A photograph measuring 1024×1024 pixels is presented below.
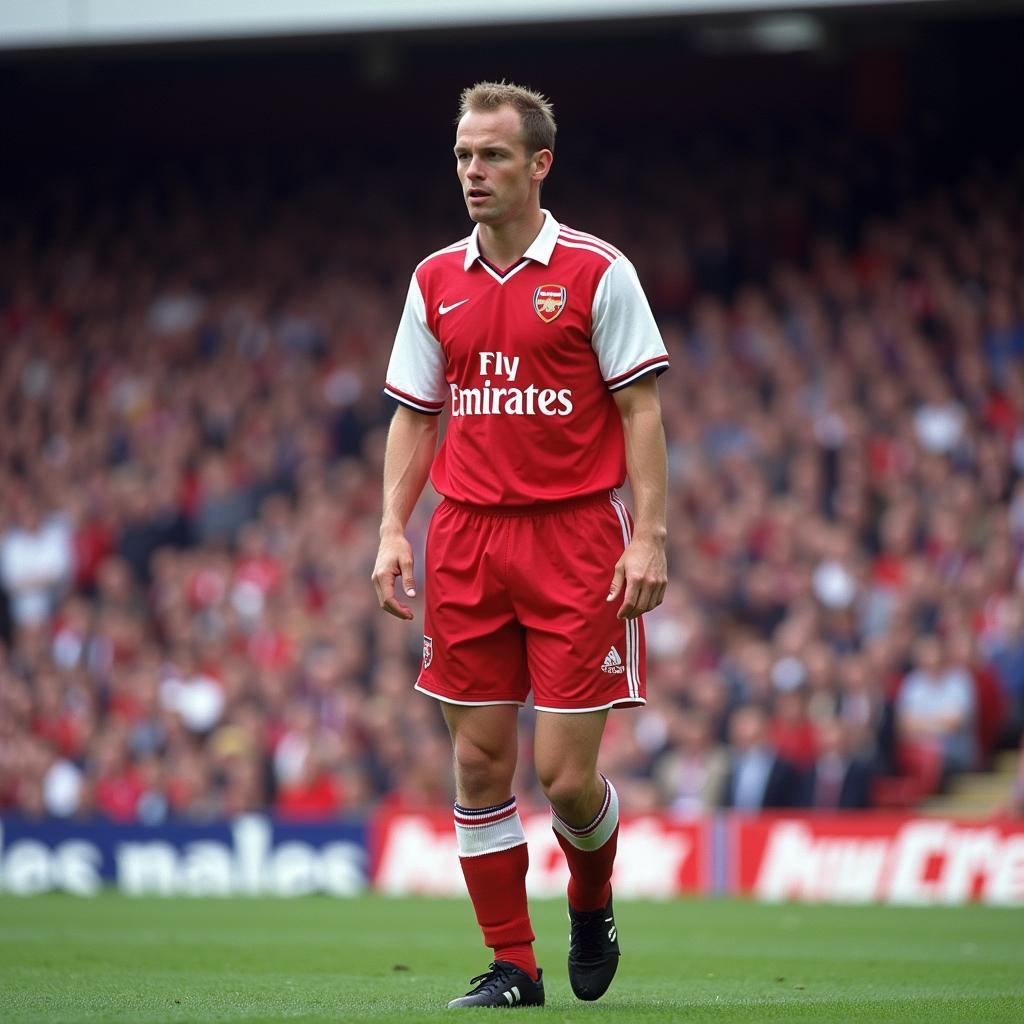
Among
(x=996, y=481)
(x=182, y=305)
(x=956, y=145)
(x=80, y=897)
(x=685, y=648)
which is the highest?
(x=956, y=145)

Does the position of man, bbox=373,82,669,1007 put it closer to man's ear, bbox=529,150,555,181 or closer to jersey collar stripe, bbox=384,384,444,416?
man's ear, bbox=529,150,555,181

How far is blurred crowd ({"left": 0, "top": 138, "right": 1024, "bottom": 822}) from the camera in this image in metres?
15.6

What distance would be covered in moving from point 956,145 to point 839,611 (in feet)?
25.9

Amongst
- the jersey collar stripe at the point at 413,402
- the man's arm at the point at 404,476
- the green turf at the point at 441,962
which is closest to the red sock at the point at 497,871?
the green turf at the point at 441,962

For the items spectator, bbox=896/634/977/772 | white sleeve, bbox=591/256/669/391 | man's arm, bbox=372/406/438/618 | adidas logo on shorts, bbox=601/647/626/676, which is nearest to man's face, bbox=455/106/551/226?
white sleeve, bbox=591/256/669/391

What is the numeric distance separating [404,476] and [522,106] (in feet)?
3.93

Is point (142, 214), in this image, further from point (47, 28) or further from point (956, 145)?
point (956, 145)

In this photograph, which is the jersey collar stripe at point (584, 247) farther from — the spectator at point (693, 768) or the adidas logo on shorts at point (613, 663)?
the spectator at point (693, 768)

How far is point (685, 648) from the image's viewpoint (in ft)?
54.3

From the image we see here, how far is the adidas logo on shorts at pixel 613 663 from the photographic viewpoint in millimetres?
5852

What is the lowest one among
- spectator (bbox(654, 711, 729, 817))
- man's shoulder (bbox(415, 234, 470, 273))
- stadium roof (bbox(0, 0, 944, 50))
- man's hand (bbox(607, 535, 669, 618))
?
spectator (bbox(654, 711, 729, 817))

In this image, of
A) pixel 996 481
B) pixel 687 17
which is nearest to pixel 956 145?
pixel 687 17

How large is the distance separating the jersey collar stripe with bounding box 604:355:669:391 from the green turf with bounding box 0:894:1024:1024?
6.05ft

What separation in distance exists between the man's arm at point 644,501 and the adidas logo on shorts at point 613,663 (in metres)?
0.14
